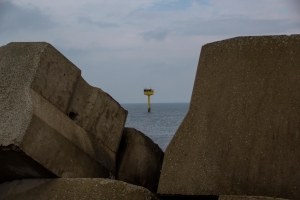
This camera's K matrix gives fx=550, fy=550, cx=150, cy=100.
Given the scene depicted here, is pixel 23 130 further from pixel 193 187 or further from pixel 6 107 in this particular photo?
pixel 193 187

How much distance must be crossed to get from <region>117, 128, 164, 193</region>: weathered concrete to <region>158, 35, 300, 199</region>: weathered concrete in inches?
39.0

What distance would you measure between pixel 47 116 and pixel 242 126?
4.54 ft

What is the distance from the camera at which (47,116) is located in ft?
12.9

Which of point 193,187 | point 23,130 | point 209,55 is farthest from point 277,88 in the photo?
point 23,130

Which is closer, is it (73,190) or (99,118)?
(73,190)

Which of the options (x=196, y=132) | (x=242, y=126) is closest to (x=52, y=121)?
(x=196, y=132)

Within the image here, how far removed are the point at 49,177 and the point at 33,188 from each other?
5.9 inches

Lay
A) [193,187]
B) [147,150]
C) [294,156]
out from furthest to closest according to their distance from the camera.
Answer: [147,150] → [193,187] → [294,156]

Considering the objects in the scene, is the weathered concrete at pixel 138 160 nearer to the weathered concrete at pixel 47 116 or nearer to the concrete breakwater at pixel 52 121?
the concrete breakwater at pixel 52 121

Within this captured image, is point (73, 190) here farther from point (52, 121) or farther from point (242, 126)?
point (242, 126)

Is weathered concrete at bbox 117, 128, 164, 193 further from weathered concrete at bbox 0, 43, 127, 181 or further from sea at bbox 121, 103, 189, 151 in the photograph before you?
sea at bbox 121, 103, 189, 151

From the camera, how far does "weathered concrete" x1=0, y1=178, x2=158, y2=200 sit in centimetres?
349

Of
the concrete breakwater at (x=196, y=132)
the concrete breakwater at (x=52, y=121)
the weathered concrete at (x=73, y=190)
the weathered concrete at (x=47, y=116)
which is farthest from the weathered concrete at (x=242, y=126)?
the weathered concrete at (x=47, y=116)

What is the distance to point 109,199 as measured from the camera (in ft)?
11.5
